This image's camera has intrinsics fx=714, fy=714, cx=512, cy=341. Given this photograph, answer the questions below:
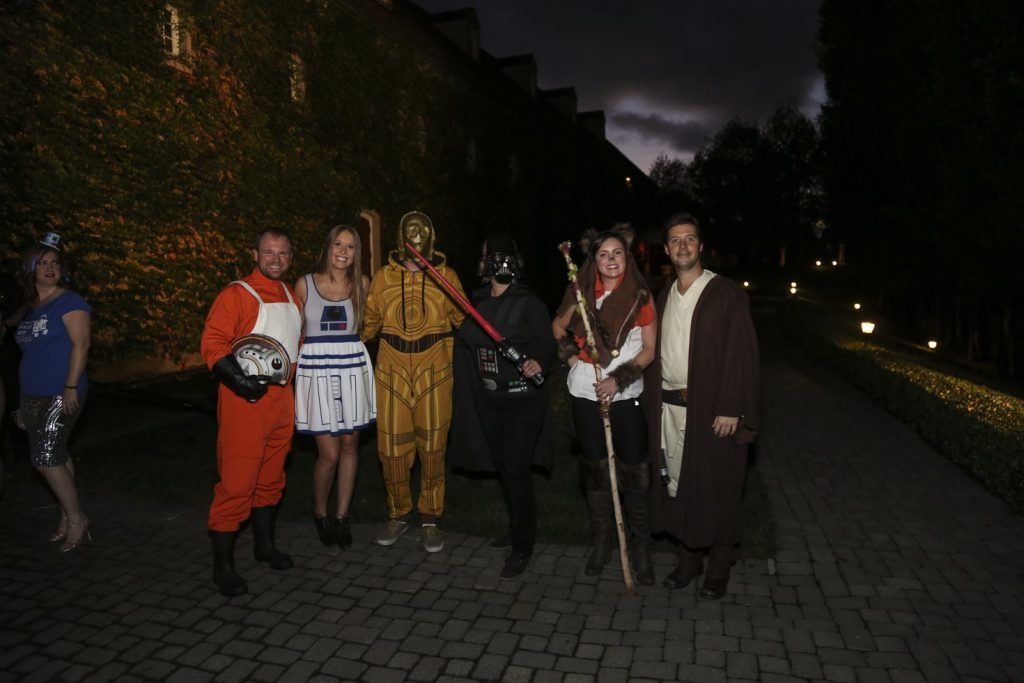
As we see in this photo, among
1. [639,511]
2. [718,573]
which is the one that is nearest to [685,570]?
[718,573]

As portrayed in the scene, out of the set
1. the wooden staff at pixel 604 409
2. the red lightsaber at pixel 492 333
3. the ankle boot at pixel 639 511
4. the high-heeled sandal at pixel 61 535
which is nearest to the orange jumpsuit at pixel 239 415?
the red lightsaber at pixel 492 333

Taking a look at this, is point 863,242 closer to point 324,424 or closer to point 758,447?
point 758,447

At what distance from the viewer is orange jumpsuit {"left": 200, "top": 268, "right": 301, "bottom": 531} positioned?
13.5ft

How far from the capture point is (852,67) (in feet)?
82.5

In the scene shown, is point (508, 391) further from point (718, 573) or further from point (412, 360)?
point (718, 573)

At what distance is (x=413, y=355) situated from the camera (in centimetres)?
473

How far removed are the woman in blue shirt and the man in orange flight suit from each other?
114 centimetres

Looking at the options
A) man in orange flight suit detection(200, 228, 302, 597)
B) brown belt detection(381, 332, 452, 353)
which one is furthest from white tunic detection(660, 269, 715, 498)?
man in orange flight suit detection(200, 228, 302, 597)

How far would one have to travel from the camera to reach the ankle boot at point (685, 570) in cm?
434

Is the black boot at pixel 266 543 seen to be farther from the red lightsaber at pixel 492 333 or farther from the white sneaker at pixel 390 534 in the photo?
the red lightsaber at pixel 492 333

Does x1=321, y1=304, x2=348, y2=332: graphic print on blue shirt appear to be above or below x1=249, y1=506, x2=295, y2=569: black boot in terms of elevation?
above

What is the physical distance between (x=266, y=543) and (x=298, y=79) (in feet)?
27.9

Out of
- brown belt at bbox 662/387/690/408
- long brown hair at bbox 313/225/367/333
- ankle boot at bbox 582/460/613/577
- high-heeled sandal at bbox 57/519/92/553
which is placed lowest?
high-heeled sandal at bbox 57/519/92/553

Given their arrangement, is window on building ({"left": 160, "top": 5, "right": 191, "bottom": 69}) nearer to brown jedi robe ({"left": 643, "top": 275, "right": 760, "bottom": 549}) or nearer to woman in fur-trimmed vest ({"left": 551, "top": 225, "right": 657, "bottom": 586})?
woman in fur-trimmed vest ({"left": 551, "top": 225, "right": 657, "bottom": 586})
